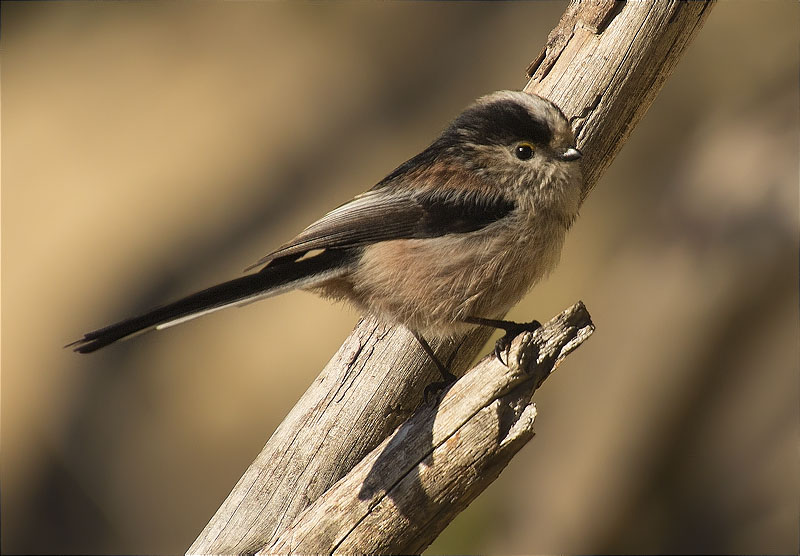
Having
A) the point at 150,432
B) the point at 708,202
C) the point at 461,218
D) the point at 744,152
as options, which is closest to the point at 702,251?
the point at 708,202

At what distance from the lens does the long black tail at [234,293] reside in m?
2.44

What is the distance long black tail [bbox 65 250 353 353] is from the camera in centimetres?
244

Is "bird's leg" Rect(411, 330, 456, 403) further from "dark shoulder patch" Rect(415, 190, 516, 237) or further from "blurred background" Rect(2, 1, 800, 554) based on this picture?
"blurred background" Rect(2, 1, 800, 554)

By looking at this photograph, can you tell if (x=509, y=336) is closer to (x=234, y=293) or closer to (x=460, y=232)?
(x=460, y=232)

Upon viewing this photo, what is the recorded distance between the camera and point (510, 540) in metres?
5.41

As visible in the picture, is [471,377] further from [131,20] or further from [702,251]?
[131,20]

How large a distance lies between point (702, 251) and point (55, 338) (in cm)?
513

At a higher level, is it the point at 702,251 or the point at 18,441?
the point at 18,441

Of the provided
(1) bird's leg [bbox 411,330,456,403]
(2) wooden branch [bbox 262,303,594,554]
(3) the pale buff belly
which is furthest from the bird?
(2) wooden branch [bbox 262,303,594,554]

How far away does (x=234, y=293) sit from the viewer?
2.69m

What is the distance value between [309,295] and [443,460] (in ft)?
12.3

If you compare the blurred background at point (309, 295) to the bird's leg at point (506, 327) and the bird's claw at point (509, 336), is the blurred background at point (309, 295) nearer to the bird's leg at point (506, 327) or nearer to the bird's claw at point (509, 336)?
the bird's leg at point (506, 327)

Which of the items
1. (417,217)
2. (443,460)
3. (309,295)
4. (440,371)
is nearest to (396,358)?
(440,371)

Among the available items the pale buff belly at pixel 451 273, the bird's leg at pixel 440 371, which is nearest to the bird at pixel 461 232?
the pale buff belly at pixel 451 273
